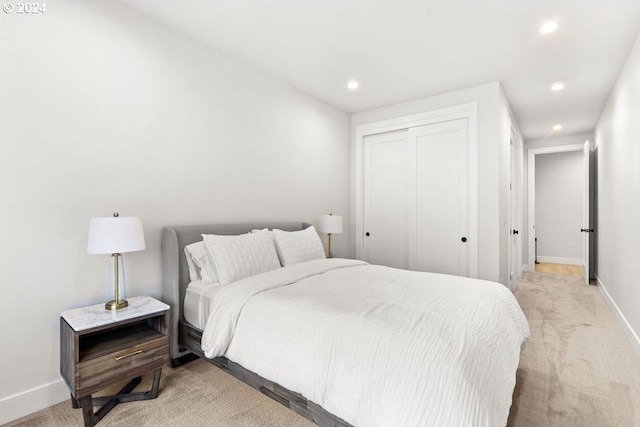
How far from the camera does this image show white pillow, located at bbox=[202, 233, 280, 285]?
7.83 feet

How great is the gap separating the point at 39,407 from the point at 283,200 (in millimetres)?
2539

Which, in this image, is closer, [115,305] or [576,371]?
[115,305]

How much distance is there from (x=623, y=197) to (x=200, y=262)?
13.4 ft

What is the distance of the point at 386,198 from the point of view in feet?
14.5

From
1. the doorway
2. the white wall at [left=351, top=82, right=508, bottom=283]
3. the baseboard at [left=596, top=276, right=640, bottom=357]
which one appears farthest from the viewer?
the doorway

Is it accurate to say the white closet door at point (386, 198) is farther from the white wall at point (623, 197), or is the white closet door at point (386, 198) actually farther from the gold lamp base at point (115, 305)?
the gold lamp base at point (115, 305)

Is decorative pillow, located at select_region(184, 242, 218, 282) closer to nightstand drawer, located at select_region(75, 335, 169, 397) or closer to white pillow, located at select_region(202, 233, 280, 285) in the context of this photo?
white pillow, located at select_region(202, 233, 280, 285)

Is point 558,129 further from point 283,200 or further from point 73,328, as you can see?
point 73,328

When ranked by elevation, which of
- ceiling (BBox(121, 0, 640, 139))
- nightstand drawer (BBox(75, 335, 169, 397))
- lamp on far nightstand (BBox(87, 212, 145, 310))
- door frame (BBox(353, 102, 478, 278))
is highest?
ceiling (BBox(121, 0, 640, 139))

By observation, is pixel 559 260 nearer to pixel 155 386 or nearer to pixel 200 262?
pixel 200 262

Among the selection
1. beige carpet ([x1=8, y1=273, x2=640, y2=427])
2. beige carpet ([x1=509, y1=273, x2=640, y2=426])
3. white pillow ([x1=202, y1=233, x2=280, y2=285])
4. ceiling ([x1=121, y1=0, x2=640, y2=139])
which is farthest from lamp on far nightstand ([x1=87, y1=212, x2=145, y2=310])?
beige carpet ([x1=509, y1=273, x2=640, y2=426])

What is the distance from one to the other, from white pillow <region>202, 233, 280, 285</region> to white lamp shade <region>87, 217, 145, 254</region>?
61 centimetres

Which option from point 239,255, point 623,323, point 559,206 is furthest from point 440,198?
point 559,206

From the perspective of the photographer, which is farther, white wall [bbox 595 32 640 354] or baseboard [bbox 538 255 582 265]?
baseboard [bbox 538 255 582 265]
